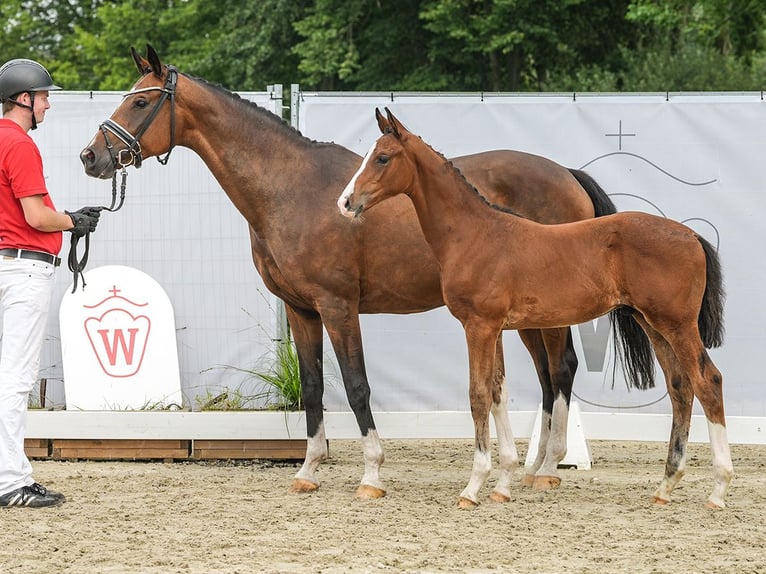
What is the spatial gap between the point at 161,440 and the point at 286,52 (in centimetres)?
1760

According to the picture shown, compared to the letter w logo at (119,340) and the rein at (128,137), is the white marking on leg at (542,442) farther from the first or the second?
the letter w logo at (119,340)

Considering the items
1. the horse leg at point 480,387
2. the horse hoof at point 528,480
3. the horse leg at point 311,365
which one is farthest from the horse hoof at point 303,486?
the horse hoof at point 528,480

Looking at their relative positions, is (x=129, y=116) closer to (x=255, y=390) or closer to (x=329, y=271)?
(x=329, y=271)

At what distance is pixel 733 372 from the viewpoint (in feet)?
23.8

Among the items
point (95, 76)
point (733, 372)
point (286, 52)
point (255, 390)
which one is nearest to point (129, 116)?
point (255, 390)

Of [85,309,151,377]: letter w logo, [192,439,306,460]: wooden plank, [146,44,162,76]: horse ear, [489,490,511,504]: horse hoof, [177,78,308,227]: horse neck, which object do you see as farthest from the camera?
[85,309,151,377]: letter w logo

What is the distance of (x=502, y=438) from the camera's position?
18.5ft

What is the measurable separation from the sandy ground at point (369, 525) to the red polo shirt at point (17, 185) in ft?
4.55

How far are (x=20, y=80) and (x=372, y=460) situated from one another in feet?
9.08

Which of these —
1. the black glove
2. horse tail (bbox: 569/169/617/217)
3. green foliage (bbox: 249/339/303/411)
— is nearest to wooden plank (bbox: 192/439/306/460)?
green foliage (bbox: 249/339/303/411)

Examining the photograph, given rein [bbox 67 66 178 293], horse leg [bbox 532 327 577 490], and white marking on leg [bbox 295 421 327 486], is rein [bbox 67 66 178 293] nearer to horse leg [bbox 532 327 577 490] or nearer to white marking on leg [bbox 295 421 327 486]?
white marking on leg [bbox 295 421 327 486]

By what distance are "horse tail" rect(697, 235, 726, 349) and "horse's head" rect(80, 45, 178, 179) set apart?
2.95 metres

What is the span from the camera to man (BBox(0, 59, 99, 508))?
5199 mm

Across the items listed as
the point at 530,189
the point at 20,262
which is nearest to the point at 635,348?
the point at 530,189
